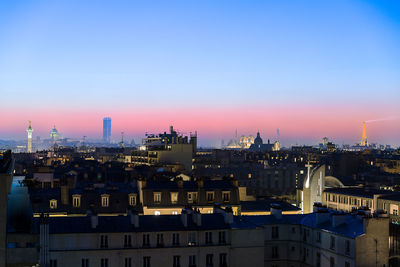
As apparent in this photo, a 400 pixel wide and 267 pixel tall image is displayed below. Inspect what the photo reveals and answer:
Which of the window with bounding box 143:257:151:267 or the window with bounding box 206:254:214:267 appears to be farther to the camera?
the window with bounding box 206:254:214:267

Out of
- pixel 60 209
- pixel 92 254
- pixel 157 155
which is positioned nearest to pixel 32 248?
pixel 92 254

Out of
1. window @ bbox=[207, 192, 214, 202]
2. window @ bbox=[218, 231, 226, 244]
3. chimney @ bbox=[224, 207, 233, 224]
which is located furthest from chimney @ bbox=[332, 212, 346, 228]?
window @ bbox=[207, 192, 214, 202]

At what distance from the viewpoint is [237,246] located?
52.0 m

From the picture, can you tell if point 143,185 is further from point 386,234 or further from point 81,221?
point 386,234

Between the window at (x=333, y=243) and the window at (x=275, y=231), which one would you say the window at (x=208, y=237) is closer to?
the window at (x=275, y=231)

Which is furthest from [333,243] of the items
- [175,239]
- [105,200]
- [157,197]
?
[105,200]

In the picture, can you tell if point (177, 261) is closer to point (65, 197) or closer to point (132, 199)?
point (132, 199)

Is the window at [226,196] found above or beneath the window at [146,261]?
above

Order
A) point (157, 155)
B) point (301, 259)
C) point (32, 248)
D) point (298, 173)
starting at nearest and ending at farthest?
point (32, 248), point (301, 259), point (298, 173), point (157, 155)

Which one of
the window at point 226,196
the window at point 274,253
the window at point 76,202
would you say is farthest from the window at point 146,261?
the window at point 226,196

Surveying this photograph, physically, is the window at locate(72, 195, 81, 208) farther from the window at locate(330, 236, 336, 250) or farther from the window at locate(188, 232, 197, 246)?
the window at locate(330, 236, 336, 250)

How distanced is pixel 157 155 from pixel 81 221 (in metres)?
130

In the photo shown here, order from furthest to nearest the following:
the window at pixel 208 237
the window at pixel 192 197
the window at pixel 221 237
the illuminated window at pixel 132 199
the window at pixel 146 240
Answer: the window at pixel 192 197 → the illuminated window at pixel 132 199 → the window at pixel 221 237 → the window at pixel 208 237 → the window at pixel 146 240

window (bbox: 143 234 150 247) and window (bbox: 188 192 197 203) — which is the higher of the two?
window (bbox: 188 192 197 203)
